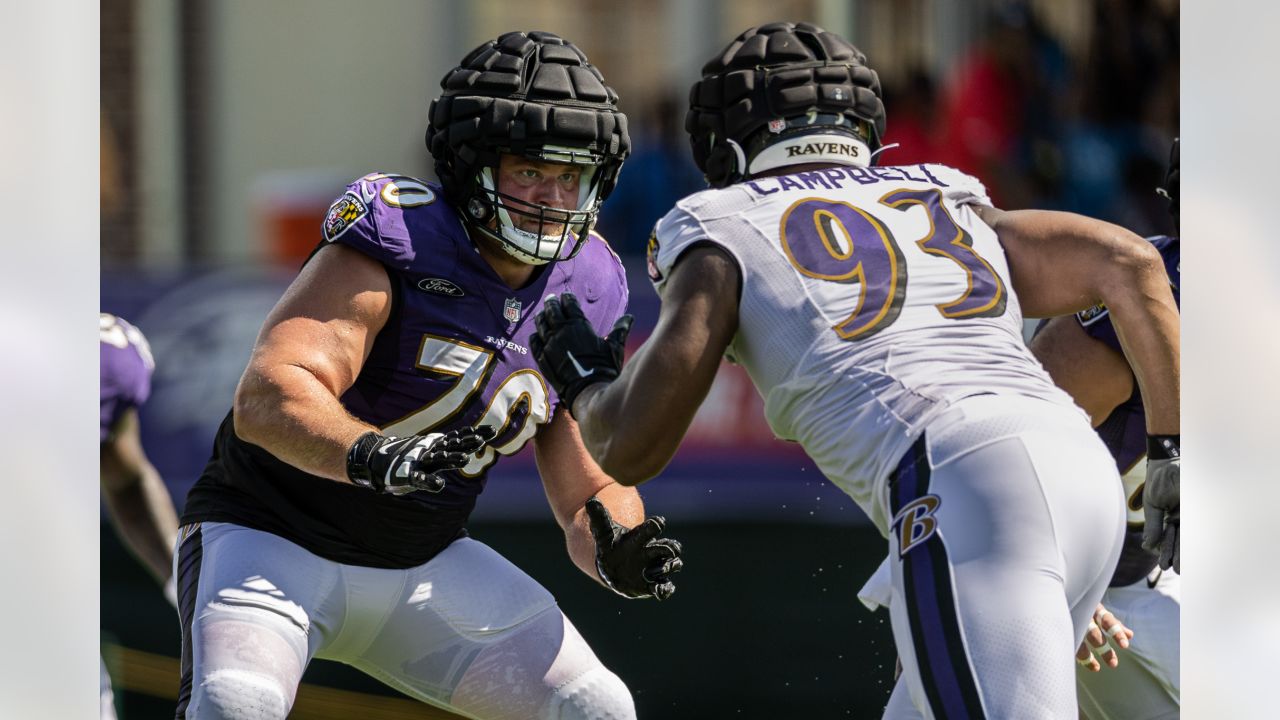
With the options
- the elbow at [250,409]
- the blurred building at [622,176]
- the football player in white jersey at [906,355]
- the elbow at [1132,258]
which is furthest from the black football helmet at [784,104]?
the blurred building at [622,176]

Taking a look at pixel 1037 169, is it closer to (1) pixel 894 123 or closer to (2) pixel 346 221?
(1) pixel 894 123

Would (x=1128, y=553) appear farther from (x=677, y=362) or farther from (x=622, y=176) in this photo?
(x=622, y=176)

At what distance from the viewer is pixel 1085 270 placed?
254cm

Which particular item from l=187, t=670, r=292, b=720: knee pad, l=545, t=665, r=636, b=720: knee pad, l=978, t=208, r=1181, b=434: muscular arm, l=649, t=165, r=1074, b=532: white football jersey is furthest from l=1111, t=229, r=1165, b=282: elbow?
l=187, t=670, r=292, b=720: knee pad

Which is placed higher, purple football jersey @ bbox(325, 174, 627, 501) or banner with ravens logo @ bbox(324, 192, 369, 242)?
banner with ravens logo @ bbox(324, 192, 369, 242)

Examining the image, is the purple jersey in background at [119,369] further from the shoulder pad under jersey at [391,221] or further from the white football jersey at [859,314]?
the white football jersey at [859,314]

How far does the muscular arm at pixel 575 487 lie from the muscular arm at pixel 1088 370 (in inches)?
35.4

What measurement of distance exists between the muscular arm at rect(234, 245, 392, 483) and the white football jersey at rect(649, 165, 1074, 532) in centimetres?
58

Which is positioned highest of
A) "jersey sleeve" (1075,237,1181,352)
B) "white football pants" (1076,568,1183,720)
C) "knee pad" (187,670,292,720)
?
"jersey sleeve" (1075,237,1181,352)

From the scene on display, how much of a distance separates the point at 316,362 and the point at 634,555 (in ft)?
2.16

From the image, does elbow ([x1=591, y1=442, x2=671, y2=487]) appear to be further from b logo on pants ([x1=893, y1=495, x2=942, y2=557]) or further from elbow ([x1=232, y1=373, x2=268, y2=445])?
elbow ([x1=232, y1=373, x2=268, y2=445])

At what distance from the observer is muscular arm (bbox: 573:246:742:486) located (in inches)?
92.6

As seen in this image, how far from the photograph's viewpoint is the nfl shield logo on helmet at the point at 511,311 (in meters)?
2.94
